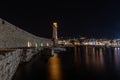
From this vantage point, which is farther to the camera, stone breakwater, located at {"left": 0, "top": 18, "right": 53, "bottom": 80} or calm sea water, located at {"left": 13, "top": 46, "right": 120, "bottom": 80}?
calm sea water, located at {"left": 13, "top": 46, "right": 120, "bottom": 80}

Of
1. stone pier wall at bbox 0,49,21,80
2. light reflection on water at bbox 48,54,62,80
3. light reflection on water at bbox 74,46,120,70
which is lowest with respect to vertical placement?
light reflection on water at bbox 48,54,62,80

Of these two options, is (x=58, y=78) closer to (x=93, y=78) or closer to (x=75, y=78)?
(x=75, y=78)

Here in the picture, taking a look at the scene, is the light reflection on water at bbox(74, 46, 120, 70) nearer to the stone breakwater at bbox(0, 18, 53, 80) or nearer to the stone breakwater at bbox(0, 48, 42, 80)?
the stone breakwater at bbox(0, 18, 53, 80)

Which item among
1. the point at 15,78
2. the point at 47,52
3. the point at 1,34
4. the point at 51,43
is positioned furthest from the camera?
the point at 51,43

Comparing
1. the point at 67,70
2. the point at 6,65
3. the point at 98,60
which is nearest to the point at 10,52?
the point at 6,65

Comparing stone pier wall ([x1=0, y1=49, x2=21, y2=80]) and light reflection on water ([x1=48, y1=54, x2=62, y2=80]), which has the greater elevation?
stone pier wall ([x1=0, y1=49, x2=21, y2=80])

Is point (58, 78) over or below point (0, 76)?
below

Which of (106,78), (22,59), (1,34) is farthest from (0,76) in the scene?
(22,59)

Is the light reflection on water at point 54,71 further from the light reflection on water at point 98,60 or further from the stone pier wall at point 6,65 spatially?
the stone pier wall at point 6,65

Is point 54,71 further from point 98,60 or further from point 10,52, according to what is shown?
point 98,60

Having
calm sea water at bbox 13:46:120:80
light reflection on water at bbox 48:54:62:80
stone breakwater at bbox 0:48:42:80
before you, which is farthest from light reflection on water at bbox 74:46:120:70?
stone breakwater at bbox 0:48:42:80

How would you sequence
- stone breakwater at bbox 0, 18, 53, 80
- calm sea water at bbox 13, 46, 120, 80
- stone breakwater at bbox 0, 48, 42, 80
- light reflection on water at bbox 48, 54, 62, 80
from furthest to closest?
light reflection on water at bbox 48, 54, 62, 80 < calm sea water at bbox 13, 46, 120, 80 < stone breakwater at bbox 0, 18, 53, 80 < stone breakwater at bbox 0, 48, 42, 80

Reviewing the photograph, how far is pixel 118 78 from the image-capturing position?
22.6 metres

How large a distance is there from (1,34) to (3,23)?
6.89 feet
